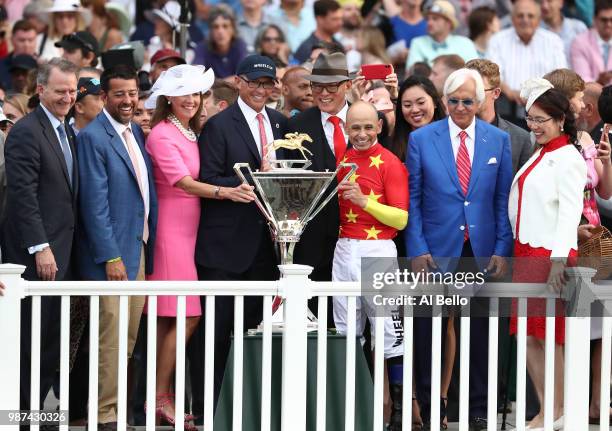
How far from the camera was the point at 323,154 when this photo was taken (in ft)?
29.0

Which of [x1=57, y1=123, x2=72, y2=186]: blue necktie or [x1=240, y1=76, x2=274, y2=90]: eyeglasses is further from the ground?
[x1=240, y1=76, x2=274, y2=90]: eyeglasses

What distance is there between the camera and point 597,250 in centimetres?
842

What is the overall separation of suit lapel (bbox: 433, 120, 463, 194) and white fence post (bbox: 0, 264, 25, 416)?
2.69 m

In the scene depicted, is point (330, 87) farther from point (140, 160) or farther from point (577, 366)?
point (577, 366)

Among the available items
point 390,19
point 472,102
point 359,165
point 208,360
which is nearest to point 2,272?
point 208,360

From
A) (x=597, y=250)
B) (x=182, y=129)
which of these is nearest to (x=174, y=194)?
(x=182, y=129)

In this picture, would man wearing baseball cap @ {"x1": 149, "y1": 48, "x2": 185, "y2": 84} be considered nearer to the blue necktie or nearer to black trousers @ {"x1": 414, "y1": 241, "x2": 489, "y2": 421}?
the blue necktie

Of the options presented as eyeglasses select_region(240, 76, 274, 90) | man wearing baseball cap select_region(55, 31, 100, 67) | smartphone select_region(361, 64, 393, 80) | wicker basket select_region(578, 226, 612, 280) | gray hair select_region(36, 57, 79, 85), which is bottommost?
wicker basket select_region(578, 226, 612, 280)

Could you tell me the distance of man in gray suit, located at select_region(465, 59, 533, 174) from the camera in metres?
9.16

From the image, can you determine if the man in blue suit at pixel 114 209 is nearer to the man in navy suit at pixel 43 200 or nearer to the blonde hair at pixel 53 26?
the man in navy suit at pixel 43 200

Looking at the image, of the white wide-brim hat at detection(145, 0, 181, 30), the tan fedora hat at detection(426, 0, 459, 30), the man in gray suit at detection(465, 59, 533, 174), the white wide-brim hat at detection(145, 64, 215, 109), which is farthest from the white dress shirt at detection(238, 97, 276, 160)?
the tan fedora hat at detection(426, 0, 459, 30)

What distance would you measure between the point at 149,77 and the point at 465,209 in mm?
3489

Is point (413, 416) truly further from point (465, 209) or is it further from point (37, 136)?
point (37, 136)

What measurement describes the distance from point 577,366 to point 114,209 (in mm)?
2898
